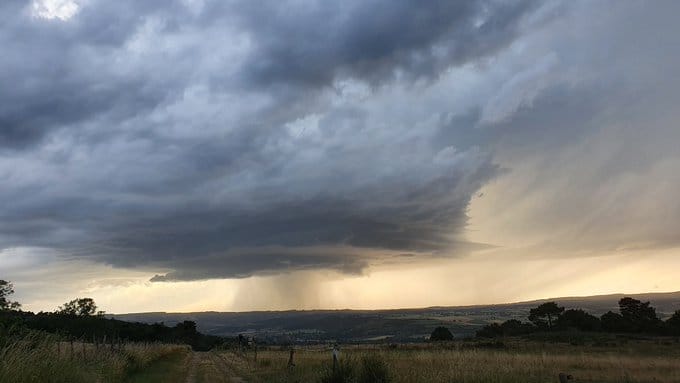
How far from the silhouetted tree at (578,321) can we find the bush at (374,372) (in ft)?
273

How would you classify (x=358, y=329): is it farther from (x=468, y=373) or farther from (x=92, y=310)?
(x=468, y=373)

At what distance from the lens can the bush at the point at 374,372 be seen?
19.3 metres

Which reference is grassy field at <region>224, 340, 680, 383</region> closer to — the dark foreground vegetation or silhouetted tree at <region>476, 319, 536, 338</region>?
the dark foreground vegetation

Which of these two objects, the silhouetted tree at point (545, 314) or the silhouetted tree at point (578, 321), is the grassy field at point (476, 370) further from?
the silhouetted tree at point (545, 314)

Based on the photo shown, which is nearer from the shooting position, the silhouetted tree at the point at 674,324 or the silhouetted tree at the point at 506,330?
the silhouetted tree at the point at 674,324

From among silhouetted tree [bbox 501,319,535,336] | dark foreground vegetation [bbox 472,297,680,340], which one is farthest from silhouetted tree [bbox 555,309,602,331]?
silhouetted tree [bbox 501,319,535,336]

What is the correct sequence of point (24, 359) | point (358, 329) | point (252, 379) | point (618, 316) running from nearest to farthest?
point (24, 359)
point (252, 379)
point (618, 316)
point (358, 329)

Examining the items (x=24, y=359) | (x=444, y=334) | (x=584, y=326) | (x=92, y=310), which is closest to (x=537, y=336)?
(x=584, y=326)

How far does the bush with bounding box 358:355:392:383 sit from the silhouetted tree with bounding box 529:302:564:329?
9530 cm

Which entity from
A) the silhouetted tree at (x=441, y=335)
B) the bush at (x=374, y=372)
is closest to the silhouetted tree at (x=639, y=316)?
the silhouetted tree at (x=441, y=335)

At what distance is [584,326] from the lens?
93250mm

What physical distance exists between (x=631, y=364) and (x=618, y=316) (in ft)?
206

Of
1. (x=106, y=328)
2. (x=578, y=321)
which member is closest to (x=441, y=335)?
(x=578, y=321)

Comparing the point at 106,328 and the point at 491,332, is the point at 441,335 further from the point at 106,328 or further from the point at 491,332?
the point at 106,328
